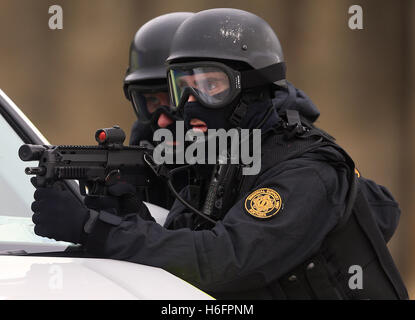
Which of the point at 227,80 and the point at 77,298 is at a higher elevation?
the point at 227,80

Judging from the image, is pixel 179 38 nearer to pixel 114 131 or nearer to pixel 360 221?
pixel 114 131

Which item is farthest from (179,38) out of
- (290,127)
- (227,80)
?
(290,127)

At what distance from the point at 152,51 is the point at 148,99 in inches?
9.1

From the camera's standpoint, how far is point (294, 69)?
5996 mm

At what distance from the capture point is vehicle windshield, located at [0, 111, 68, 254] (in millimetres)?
2035

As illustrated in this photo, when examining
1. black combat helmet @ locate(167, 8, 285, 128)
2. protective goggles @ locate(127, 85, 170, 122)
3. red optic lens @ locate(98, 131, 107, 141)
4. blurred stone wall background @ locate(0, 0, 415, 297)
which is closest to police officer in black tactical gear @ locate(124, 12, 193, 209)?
protective goggles @ locate(127, 85, 170, 122)

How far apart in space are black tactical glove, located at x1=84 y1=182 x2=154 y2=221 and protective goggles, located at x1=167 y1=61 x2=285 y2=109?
0.38m

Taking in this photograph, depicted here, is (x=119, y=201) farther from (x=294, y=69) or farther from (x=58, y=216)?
(x=294, y=69)

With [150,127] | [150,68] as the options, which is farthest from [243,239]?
[150,68]

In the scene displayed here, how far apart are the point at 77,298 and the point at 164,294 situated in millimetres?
179

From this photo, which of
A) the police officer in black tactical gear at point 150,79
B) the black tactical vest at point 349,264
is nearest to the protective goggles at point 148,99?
the police officer in black tactical gear at point 150,79

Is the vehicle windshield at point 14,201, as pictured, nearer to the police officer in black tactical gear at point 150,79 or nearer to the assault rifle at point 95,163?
the assault rifle at point 95,163
